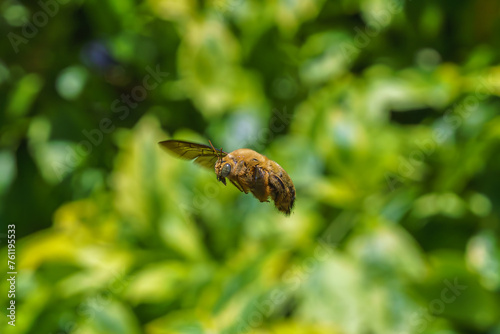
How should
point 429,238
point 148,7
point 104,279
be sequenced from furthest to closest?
point 148,7, point 429,238, point 104,279

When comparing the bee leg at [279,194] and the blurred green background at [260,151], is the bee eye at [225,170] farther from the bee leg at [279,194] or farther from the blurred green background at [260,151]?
the blurred green background at [260,151]

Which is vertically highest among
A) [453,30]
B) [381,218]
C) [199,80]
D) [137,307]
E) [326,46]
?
[453,30]

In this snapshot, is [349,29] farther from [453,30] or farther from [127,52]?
[127,52]

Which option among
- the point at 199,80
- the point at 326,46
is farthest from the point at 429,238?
the point at 199,80

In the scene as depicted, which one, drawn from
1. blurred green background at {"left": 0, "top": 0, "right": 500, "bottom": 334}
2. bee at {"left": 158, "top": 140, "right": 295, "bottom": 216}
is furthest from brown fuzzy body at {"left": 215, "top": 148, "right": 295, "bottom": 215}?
blurred green background at {"left": 0, "top": 0, "right": 500, "bottom": 334}

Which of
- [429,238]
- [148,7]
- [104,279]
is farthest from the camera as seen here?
[148,7]

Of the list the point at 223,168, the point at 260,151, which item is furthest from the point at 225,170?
the point at 260,151

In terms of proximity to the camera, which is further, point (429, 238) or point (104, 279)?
point (429, 238)

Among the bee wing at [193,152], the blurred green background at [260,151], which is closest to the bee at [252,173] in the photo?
the bee wing at [193,152]
